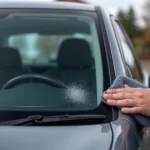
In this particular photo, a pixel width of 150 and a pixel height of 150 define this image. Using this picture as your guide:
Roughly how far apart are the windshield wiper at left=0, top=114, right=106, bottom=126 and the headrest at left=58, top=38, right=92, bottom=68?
988mm

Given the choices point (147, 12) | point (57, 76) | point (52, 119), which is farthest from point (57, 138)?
point (147, 12)

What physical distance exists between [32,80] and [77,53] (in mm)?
538

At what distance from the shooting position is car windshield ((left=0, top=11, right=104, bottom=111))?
113 inches

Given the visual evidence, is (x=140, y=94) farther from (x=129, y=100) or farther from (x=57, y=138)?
(x=57, y=138)

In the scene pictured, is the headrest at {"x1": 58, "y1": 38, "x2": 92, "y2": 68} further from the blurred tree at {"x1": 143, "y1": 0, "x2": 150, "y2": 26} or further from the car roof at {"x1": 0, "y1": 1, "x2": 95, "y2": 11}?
the blurred tree at {"x1": 143, "y1": 0, "x2": 150, "y2": 26}

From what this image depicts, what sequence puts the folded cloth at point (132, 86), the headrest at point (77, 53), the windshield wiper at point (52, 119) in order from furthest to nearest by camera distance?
the headrest at point (77, 53) < the folded cloth at point (132, 86) < the windshield wiper at point (52, 119)

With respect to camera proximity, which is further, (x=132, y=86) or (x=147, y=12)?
(x=147, y=12)

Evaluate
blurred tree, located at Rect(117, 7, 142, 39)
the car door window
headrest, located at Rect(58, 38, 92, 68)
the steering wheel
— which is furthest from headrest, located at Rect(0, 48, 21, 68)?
blurred tree, located at Rect(117, 7, 142, 39)

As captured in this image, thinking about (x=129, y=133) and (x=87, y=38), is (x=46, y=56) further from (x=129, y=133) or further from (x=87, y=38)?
(x=129, y=133)

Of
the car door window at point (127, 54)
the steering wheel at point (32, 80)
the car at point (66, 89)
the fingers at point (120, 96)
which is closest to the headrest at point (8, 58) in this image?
the car at point (66, 89)

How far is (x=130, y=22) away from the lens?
204 feet

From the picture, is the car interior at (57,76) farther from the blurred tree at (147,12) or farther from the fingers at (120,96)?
the blurred tree at (147,12)

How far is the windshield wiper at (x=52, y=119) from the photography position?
2652mm

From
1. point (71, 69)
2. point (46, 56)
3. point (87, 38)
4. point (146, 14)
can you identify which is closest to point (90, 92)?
point (71, 69)
